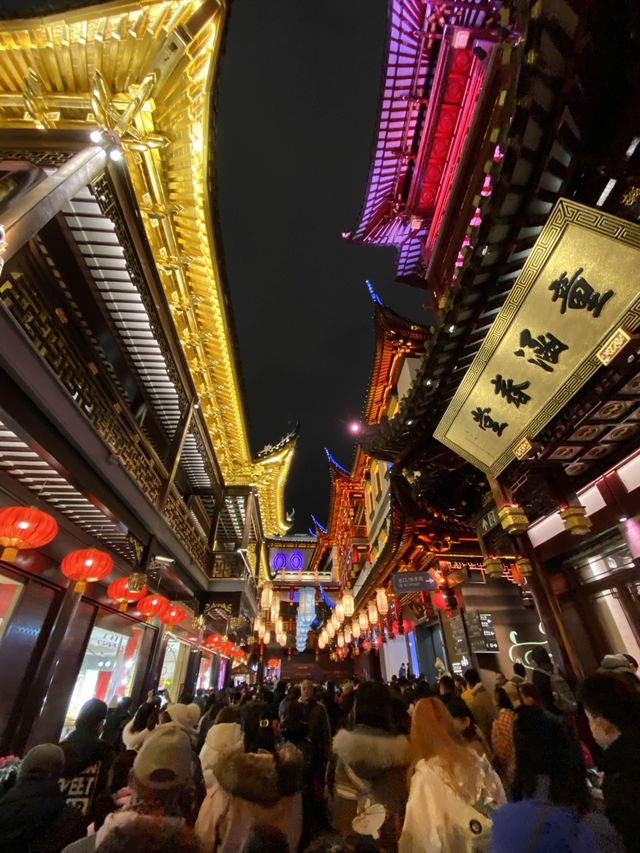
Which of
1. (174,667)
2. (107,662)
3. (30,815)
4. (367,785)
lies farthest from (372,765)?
(174,667)

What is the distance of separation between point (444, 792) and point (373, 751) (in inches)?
23.3

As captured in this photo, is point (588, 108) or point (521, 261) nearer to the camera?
point (588, 108)

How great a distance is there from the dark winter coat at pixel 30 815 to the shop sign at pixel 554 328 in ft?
19.5

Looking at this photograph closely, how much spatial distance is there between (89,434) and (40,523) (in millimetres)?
1559

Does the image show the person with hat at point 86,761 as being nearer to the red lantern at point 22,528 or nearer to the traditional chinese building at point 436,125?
the red lantern at point 22,528

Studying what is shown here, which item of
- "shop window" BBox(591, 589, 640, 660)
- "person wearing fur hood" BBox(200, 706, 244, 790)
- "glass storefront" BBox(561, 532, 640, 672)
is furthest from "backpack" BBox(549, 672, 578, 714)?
"person wearing fur hood" BBox(200, 706, 244, 790)

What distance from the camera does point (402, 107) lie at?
10.0 m

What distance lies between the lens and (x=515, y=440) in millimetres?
5223

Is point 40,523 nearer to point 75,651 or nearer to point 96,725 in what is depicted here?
point 96,725

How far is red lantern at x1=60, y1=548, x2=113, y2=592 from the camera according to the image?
6.45m

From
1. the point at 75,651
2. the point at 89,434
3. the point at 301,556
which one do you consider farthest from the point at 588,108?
the point at 301,556

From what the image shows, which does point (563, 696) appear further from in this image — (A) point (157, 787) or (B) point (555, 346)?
(A) point (157, 787)

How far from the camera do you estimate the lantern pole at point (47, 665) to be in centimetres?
636

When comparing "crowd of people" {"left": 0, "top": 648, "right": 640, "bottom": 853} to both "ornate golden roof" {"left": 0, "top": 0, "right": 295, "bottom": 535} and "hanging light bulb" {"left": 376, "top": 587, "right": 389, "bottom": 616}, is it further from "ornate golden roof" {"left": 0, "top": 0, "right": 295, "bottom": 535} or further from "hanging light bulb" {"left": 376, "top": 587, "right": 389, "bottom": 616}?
"hanging light bulb" {"left": 376, "top": 587, "right": 389, "bottom": 616}
